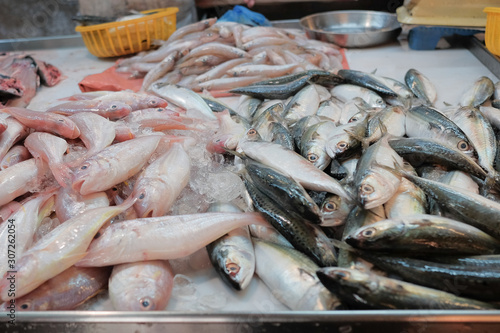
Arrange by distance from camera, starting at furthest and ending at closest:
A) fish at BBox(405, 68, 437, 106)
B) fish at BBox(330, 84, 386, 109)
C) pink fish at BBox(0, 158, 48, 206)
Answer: fish at BBox(405, 68, 437, 106)
fish at BBox(330, 84, 386, 109)
pink fish at BBox(0, 158, 48, 206)

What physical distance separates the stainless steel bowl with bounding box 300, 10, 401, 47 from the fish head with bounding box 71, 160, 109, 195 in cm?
331

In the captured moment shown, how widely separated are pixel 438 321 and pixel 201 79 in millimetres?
2760

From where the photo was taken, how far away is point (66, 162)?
1.63m

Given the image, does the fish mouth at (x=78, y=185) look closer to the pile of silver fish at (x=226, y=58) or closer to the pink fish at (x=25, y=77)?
the pile of silver fish at (x=226, y=58)

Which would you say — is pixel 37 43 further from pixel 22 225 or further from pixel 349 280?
pixel 349 280

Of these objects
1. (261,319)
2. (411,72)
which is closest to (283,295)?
(261,319)

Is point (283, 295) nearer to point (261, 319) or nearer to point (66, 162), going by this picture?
point (261, 319)

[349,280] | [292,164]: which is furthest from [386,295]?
[292,164]

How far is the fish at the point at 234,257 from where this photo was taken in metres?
1.27

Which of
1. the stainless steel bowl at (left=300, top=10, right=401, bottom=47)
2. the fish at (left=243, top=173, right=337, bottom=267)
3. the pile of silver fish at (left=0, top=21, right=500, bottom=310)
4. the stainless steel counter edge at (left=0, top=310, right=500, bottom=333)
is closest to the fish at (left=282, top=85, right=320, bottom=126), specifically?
the pile of silver fish at (left=0, top=21, right=500, bottom=310)

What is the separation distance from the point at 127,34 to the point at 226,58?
1.19 m

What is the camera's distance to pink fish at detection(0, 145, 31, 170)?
5.55 feet

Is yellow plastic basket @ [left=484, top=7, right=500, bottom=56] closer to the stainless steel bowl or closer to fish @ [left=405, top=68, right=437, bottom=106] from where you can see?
fish @ [left=405, top=68, right=437, bottom=106]

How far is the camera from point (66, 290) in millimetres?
1225
